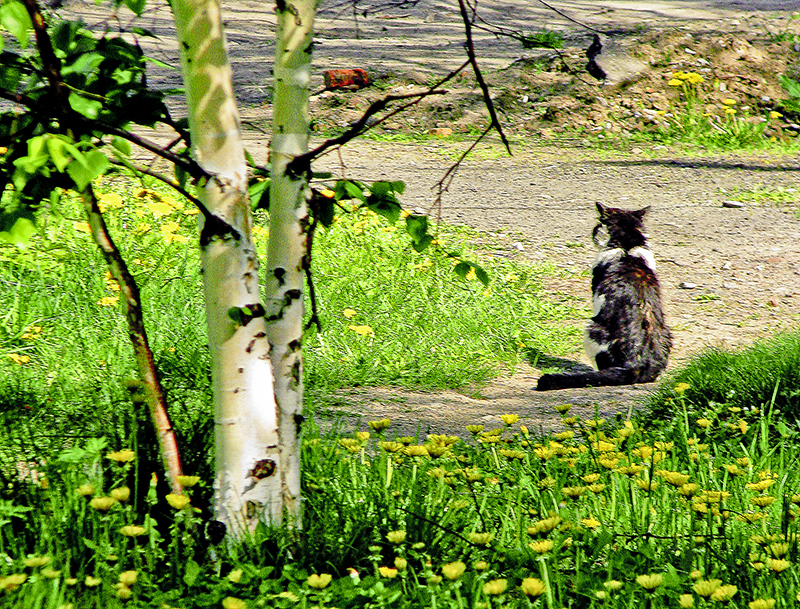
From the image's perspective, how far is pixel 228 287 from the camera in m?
1.98

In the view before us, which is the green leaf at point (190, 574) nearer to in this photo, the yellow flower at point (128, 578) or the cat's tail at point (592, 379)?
the yellow flower at point (128, 578)

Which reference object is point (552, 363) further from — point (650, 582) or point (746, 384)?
point (650, 582)

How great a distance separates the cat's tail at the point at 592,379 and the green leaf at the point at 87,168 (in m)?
3.28

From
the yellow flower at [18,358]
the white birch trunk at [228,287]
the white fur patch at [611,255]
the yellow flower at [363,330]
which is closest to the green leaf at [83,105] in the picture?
the white birch trunk at [228,287]

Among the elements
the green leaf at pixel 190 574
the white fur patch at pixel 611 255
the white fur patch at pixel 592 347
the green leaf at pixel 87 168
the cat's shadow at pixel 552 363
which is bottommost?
the green leaf at pixel 190 574

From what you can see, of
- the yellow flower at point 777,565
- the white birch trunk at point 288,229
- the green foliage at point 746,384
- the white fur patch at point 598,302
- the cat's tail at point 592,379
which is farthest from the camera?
the white fur patch at point 598,302

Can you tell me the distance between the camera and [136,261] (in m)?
4.75

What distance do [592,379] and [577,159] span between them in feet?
16.2

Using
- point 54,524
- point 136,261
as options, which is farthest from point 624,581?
point 136,261

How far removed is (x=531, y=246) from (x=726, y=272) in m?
1.58

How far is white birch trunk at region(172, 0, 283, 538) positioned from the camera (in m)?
1.93

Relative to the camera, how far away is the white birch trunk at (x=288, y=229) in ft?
6.79

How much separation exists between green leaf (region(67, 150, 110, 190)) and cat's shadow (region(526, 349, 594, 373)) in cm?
389

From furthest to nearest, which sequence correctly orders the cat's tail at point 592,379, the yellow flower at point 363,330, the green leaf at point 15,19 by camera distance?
1. the yellow flower at point 363,330
2. the cat's tail at point 592,379
3. the green leaf at point 15,19
